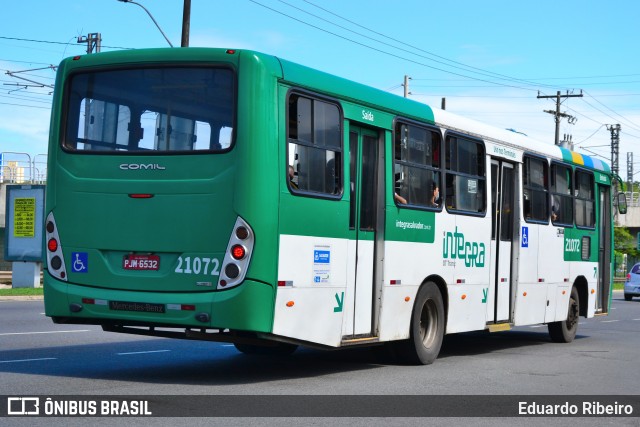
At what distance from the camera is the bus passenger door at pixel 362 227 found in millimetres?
12078

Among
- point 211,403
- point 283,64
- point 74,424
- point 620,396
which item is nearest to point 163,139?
point 283,64

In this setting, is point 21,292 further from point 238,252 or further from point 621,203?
point 238,252

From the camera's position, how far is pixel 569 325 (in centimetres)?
1916

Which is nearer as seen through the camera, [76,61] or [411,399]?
[411,399]

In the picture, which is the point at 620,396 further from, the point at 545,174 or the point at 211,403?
the point at 545,174

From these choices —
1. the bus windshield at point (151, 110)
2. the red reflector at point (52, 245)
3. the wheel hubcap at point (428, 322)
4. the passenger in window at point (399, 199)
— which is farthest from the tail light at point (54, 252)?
the wheel hubcap at point (428, 322)

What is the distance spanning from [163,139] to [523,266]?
789 cm

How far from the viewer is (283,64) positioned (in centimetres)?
1088

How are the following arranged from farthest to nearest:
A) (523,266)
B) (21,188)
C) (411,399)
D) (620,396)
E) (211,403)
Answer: (21,188)
(523,266)
(620,396)
(411,399)
(211,403)

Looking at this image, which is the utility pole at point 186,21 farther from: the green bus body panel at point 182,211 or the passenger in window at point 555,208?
the green bus body panel at point 182,211

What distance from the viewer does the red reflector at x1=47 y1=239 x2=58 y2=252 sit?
11227 millimetres

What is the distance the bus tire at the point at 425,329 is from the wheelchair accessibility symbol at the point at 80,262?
4384 millimetres

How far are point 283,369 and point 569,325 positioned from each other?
26.8 ft

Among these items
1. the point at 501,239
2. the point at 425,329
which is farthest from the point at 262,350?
the point at 501,239
